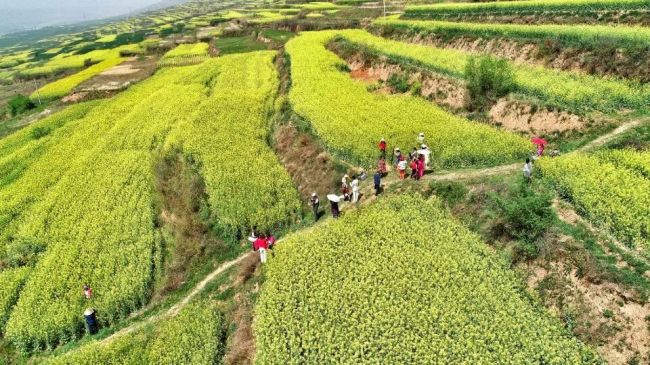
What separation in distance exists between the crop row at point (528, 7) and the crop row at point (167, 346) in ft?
115

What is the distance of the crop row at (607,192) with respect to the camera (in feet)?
47.6

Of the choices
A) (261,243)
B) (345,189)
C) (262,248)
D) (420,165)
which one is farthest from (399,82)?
(262,248)

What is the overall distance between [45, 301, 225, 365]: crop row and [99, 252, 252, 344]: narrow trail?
463 millimetres

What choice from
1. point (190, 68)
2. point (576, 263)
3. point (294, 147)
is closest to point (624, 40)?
point (576, 263)

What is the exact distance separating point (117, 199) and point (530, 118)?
2369cm

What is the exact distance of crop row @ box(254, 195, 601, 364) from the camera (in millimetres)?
13227

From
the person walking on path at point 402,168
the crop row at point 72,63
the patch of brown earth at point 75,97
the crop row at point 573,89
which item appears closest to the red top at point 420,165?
the person walking on path at point 402,168

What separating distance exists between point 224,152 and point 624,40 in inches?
979

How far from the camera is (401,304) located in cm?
1484

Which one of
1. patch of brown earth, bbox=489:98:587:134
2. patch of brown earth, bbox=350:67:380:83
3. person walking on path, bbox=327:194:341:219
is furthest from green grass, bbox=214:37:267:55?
person walking on path, bbox=327:194:341:219

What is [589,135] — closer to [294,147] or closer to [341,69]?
[294,147]

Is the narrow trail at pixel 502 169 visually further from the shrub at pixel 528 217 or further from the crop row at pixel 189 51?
the crop row at pixel 189 51

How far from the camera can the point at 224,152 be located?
98.3 feet

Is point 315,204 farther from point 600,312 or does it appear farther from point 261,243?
point 600,312
